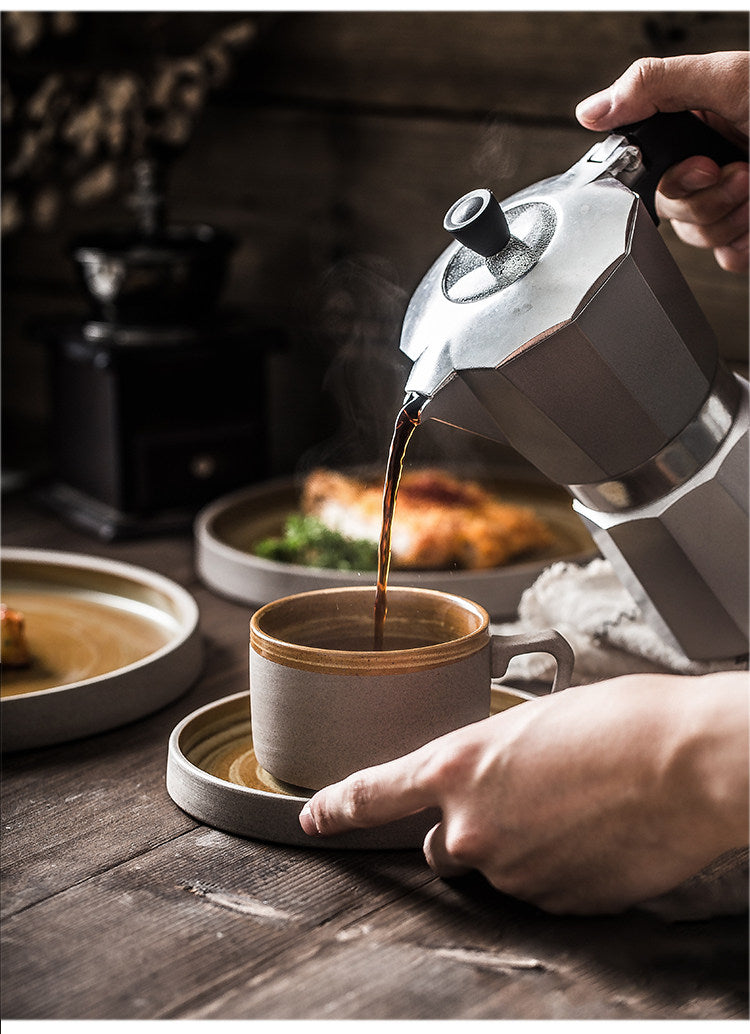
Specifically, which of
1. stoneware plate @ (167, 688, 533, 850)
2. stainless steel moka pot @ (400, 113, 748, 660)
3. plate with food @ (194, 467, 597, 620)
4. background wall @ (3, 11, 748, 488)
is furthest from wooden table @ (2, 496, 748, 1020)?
background wall @ (3, 11, 748, 488)

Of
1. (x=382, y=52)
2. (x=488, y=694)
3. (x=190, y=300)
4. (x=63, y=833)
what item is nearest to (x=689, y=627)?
(x=488, y=694)

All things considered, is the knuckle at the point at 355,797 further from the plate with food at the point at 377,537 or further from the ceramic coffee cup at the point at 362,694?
the plate with food at the point at 377,537

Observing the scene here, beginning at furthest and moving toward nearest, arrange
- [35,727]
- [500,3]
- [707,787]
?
1. [500,3]
2. [35,727]
3. [707,787]

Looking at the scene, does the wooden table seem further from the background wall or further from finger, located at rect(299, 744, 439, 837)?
the background wall

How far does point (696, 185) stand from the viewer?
91cm

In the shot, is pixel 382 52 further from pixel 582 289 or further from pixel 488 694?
pixel 488 694

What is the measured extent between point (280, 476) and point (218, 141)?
1.67 ft

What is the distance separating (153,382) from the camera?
141 cm

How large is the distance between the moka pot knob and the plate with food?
411 millimetres

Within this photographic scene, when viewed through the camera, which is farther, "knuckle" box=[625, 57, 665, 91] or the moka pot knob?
"knuckle" box=[625, 57, 665, 91]

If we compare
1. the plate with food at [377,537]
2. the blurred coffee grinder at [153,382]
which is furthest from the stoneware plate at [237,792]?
the blurred coffee grinder at [153,382]

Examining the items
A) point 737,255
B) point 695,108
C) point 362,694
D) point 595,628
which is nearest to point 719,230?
point 737,255

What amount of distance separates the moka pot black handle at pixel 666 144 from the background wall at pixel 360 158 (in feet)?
1.56

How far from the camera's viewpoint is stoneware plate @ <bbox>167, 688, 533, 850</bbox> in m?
0.69
